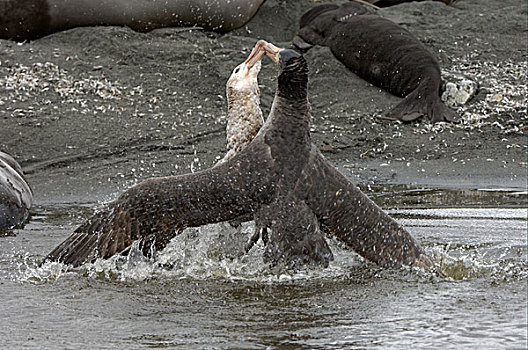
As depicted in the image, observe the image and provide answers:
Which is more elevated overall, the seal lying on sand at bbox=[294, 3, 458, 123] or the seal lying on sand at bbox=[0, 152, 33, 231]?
the seal lying on sand at bbox=[294, 3, 458, 123]

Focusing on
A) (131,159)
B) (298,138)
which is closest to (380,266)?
(298,138)

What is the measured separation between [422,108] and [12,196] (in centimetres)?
478

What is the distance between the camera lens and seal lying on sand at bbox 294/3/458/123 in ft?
33.1

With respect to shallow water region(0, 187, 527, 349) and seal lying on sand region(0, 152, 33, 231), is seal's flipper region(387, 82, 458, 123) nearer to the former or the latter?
shallow water region(0, 187, 527, 349)

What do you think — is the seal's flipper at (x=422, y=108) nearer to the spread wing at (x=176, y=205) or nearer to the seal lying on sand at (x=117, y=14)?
the seal lying on sand at (x=117, y=14)

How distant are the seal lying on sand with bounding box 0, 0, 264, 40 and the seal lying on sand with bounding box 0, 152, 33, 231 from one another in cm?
337

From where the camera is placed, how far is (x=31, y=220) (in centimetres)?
735

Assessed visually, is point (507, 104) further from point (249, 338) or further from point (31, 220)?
point (249, 338)

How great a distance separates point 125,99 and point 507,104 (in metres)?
4.26

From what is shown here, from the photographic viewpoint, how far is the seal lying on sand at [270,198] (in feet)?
16.7

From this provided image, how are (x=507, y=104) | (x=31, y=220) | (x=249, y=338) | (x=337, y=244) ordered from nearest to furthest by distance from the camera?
(x=249, y=338), (x=337, y=244), (x=31, y=220), (x=507, y=104)

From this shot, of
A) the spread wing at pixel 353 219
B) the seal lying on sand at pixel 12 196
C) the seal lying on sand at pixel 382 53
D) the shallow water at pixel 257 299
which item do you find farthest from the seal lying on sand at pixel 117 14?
the spread wing at pixel 353 219

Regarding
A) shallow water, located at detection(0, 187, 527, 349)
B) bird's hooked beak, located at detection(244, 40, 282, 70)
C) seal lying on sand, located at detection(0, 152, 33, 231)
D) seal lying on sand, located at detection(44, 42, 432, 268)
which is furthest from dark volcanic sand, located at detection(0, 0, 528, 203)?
seal lying on sand, located at detection(44, 42, 432, 268)

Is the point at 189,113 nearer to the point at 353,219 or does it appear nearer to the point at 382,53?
the point at 382,53
